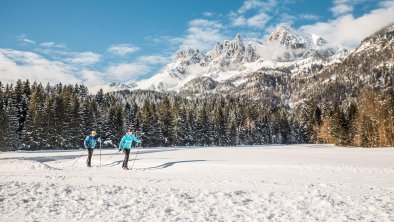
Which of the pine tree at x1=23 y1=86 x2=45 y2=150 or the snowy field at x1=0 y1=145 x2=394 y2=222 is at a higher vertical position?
the pine tree at x1=23 y1=86 x2=45 y2=150

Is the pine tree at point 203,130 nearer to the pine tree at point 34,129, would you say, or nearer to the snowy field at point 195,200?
the pine tree at point 34,129

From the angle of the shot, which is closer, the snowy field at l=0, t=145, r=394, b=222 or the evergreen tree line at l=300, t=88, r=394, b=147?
the snowy field at l=0, t=145, r=394, b=222

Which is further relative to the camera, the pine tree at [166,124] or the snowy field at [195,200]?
the pine tree at [166,124]

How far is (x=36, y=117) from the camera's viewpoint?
6725 cm

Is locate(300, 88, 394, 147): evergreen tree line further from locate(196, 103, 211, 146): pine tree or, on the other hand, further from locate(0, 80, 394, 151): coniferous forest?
locate(196, 103, 211, 146): pine tree

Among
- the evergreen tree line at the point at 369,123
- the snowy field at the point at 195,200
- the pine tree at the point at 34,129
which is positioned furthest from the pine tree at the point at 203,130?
the snowy field at the point at 195,200

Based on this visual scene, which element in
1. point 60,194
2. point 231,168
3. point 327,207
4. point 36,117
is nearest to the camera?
point 327,207

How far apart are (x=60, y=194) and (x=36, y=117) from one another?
60710mm

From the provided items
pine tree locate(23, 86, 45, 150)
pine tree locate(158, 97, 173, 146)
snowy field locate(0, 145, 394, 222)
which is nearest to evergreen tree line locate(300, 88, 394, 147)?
pine tree locate(158, 97, 173, 146)

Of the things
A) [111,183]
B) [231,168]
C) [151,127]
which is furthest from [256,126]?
[111,183]

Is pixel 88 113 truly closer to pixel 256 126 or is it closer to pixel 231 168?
pixel 231 168

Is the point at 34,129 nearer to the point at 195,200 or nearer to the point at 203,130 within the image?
the point at 203,130

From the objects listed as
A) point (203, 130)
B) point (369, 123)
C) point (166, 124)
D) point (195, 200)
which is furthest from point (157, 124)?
point (195, 200)

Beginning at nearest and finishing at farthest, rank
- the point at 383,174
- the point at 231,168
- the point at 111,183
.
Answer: the point at 111,183, the point at 383,174, the point at 231,168
